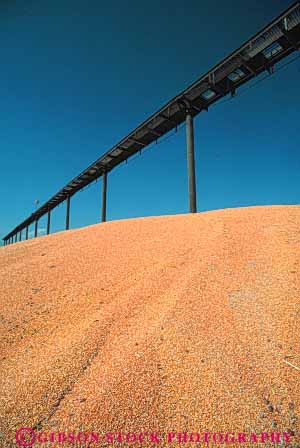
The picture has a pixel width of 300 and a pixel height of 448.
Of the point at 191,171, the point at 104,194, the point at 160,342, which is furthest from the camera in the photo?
the point at 104,194

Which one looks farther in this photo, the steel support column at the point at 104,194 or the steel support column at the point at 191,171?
the steel support column at the point at 104,194

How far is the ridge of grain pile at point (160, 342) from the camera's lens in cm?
138

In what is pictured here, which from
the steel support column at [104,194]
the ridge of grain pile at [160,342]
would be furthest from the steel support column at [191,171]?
the steel support column at [104,194]

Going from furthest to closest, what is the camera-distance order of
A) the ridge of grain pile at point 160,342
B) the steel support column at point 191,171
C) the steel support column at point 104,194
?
the steel support column at point 104,194 < the steel support column at point 191,171 < the ridge of grain pile at point 160,342

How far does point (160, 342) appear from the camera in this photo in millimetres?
1925

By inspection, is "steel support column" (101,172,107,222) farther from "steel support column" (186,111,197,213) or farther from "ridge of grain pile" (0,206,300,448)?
"ridge of grain pile" (0,206,300,448)

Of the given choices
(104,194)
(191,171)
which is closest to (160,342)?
(191,171)

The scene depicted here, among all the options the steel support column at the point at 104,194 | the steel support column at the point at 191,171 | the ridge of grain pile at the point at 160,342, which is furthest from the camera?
the steel support column at the point at 104,194

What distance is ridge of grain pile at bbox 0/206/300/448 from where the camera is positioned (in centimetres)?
138

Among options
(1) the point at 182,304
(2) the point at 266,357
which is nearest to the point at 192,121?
(1) the point at 182,304

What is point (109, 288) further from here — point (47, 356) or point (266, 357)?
point (266, 357)

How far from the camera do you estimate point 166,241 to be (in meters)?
Result: 4.36

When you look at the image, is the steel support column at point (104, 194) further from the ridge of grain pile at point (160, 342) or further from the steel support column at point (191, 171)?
the ridge of grain pile at point (160, 342)

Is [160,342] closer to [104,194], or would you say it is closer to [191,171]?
[191,171]
